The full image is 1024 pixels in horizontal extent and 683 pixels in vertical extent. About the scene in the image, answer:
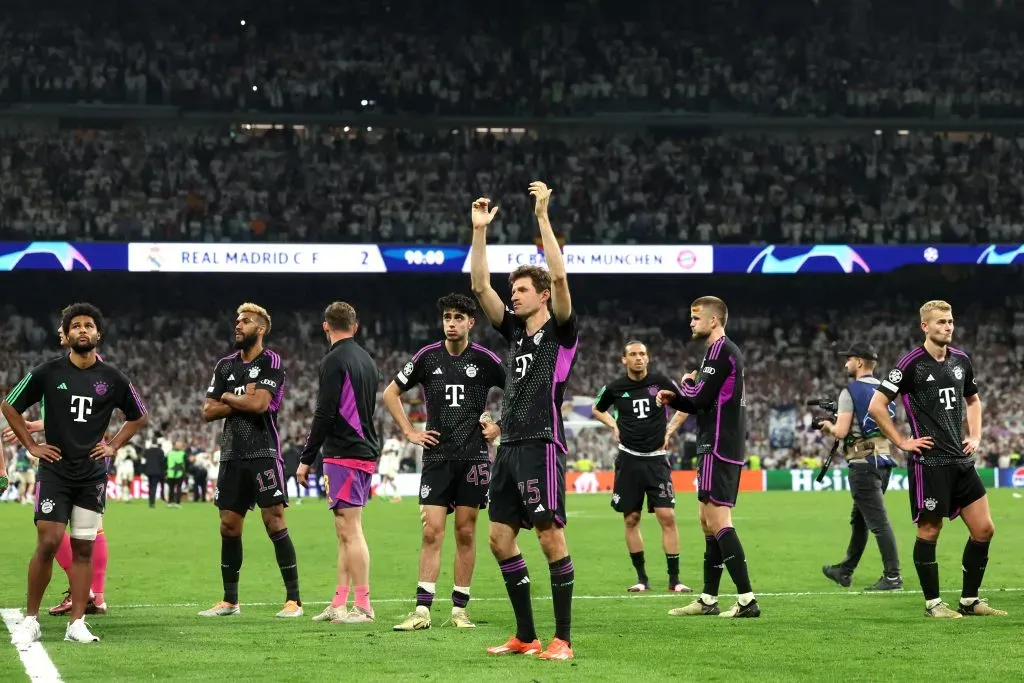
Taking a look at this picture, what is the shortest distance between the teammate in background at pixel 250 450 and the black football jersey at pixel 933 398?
194 inches

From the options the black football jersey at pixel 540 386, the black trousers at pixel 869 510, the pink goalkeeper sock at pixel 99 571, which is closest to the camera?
the black football jersey at pixel 540 386

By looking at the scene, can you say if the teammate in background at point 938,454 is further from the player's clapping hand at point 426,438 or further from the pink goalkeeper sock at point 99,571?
the pink goalkeeper sock at point 99,571

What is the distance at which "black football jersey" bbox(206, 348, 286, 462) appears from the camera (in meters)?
12.0

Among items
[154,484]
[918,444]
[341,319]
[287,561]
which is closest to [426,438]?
[341,319]

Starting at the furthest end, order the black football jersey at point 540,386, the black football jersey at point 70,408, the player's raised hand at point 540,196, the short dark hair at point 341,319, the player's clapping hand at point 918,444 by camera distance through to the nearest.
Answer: the short dark hair at point 341,319, the player's clapping hand at point 918,444, the black football jersey at point 70,408, the black football jersey at point 540,386, the player's raised hand at point 540,196

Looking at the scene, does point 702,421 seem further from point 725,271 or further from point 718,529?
point 725,271

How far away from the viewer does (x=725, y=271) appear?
47844 mm

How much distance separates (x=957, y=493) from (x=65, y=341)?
6.85 meters

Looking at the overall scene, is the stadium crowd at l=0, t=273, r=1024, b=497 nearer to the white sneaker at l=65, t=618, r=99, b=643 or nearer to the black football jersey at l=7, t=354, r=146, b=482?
the black football jersey at l=7, t=354, r=146, b=482

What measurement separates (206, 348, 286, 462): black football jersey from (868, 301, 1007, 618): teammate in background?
4.82 meters

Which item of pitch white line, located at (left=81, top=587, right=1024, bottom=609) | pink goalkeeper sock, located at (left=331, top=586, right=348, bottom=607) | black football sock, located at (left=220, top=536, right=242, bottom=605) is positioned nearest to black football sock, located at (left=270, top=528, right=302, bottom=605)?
black football sock, located at (left=220, top=536, right=242, bottom=605)

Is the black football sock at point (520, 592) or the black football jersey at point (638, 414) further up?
the black football jersey at point (638, 414)

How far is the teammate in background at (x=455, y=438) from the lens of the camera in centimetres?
1131

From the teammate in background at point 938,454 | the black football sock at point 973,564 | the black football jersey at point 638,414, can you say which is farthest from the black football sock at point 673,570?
the black football sock at point 973,564
